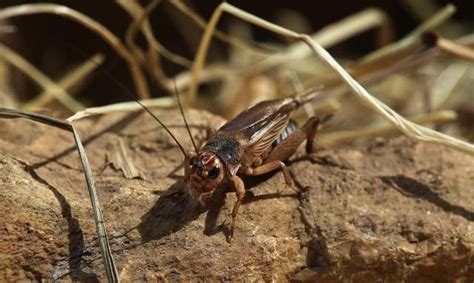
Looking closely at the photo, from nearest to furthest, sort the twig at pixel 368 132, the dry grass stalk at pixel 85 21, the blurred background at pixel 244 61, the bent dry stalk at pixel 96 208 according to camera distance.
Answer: the bent dry stalk at pixel 96 208 < the dry grass stalk at pixel 85 21 < the twig at pixel 368 132 < the blurred background at pixel 244 61

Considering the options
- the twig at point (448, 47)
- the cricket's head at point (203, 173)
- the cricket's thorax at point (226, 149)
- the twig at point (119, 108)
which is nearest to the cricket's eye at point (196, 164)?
the cricket's head at point (203, 173)

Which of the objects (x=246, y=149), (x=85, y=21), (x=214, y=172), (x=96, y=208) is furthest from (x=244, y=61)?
(x=96, y=208)

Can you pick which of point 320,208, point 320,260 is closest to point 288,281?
point 320,260

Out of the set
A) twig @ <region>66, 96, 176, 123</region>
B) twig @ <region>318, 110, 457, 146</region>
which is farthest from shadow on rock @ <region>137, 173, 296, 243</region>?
twig @ <region>318, 110, 457, 146</region>

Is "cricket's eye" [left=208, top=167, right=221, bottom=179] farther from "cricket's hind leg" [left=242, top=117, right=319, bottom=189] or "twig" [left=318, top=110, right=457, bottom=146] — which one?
"twig" [left=318, top=110, right=457, bottom=146]

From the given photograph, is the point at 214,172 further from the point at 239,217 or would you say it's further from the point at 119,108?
the point at 119,108

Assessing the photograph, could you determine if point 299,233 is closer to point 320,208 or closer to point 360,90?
point 320,208

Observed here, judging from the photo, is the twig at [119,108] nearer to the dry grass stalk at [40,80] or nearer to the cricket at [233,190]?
the cricket at [233,190]
